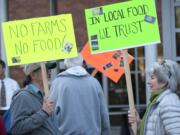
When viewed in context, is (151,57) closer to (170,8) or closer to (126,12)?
(170,8)

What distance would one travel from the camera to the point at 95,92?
207 inches

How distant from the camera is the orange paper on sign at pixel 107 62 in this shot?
22.3ft

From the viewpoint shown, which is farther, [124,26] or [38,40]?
[38,40]

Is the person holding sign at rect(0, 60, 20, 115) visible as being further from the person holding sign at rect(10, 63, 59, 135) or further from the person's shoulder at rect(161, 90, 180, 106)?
the person's shoulder at rect(161, 90, 180, 106)

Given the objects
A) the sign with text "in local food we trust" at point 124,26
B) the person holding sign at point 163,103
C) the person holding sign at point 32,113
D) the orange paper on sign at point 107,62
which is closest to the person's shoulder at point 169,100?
the person holding sign at point 163,103

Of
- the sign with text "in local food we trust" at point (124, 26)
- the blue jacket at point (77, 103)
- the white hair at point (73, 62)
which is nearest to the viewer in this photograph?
the sign with text "in local food we trust" at point (124, 26)

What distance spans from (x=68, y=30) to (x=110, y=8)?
0.40 meters

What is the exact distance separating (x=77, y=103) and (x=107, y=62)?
5.65ft

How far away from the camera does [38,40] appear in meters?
4.73

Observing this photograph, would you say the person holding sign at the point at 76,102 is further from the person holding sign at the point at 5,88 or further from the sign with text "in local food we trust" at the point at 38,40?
the person holding sign at the point at 5,88

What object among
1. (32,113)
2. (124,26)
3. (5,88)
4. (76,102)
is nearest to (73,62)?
(76,102)

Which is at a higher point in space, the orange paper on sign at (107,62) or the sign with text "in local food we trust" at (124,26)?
the sign with text "in local food we trust" at (124,26)

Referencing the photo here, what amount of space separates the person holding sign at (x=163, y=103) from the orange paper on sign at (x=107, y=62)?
2405 millimetres

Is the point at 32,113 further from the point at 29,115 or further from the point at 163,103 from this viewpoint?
the point at 163,103
